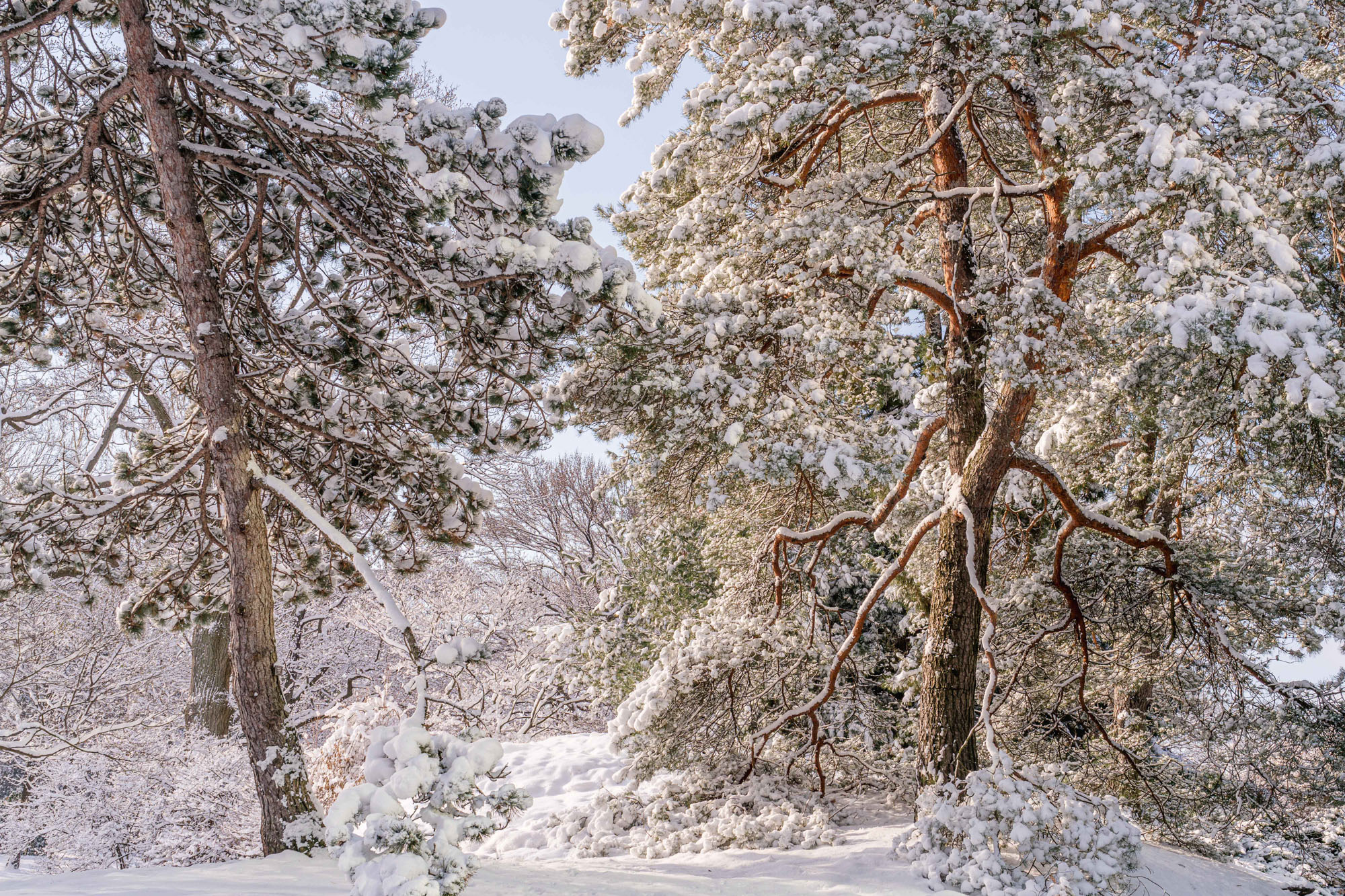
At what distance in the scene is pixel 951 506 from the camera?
6035 mm

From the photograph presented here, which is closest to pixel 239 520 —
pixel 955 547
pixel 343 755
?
pixel 955 547

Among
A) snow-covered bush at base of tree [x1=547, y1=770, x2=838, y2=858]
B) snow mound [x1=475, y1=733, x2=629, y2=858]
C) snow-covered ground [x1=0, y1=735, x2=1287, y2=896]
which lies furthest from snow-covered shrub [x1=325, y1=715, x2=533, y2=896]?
Answer: snow mound [x1=475, y1=733, x2=629, y2=858]

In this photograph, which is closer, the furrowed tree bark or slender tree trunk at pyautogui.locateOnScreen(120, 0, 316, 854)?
slender tree trunk at pyautogui.locateOnScreen(120, 0, 316, 854)

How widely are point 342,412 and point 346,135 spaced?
79.1 inches

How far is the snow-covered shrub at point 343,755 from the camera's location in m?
9.11

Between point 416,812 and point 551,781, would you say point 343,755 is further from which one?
point 416,812

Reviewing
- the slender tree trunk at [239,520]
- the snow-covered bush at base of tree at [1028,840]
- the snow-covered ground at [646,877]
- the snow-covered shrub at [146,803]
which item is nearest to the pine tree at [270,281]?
the slender tree trunk at [239,520]

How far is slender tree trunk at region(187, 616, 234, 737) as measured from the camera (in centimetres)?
1080

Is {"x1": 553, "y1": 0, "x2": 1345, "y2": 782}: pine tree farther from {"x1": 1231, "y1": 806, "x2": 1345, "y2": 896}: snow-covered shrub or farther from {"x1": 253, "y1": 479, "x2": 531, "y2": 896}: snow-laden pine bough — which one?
{"x1": 253, "y1": 479, "x2": 531, "y2": 896}: snow-laden pine bough

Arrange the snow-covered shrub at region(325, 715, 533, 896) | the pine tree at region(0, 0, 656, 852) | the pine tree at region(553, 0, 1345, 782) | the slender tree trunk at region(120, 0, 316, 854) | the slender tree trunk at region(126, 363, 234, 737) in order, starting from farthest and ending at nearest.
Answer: the slender tree trunk at region(126, 363, 234, 737) → the slender tree trunk at region(120, 0, 316, 854) → the pine tree at region(553, 0, 1345, 782) → the pine tree at region(0, 0, 656, 852) → the snow-covered shrub at region(325, 715, 533, 896)

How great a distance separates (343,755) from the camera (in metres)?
9.19

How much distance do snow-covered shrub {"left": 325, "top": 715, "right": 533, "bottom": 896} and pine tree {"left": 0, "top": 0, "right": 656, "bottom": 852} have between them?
4.32 feet

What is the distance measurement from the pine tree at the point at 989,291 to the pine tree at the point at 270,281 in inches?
42.2

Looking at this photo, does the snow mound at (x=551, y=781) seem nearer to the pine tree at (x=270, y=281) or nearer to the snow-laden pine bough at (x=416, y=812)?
the pine tree at (x=270, y=281)
